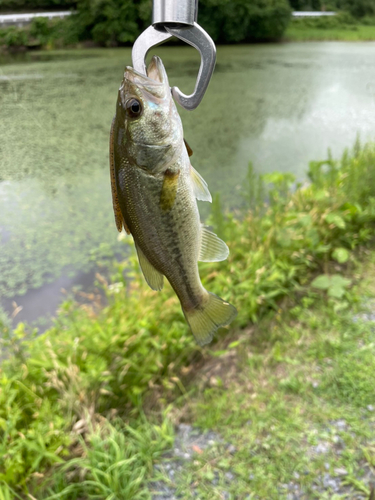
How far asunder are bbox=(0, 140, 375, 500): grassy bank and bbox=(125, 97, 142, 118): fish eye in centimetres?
169

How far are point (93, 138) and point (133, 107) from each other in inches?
246

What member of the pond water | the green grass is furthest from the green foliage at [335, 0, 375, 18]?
the green grass

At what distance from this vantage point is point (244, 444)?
82.3 inches

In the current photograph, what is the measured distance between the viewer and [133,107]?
2.56 feet

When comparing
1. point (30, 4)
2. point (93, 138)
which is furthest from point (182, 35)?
point (30, 4)

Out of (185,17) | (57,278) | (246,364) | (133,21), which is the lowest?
(57,278)

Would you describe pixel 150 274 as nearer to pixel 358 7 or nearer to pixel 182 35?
pixel 182 35

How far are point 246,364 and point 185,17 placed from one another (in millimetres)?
2331

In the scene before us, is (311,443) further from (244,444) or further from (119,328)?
(119,328)

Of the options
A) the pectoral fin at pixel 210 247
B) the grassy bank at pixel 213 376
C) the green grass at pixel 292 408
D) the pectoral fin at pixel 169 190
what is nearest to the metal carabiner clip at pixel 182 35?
the pectoral fin at pixel 169 190

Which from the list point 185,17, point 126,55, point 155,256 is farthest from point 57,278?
point 126,55

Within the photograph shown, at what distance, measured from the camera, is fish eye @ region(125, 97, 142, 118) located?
772mm

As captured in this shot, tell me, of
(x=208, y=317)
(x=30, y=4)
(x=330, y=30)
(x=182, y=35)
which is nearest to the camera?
(x=182, y=35)

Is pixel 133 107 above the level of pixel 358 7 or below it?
below
